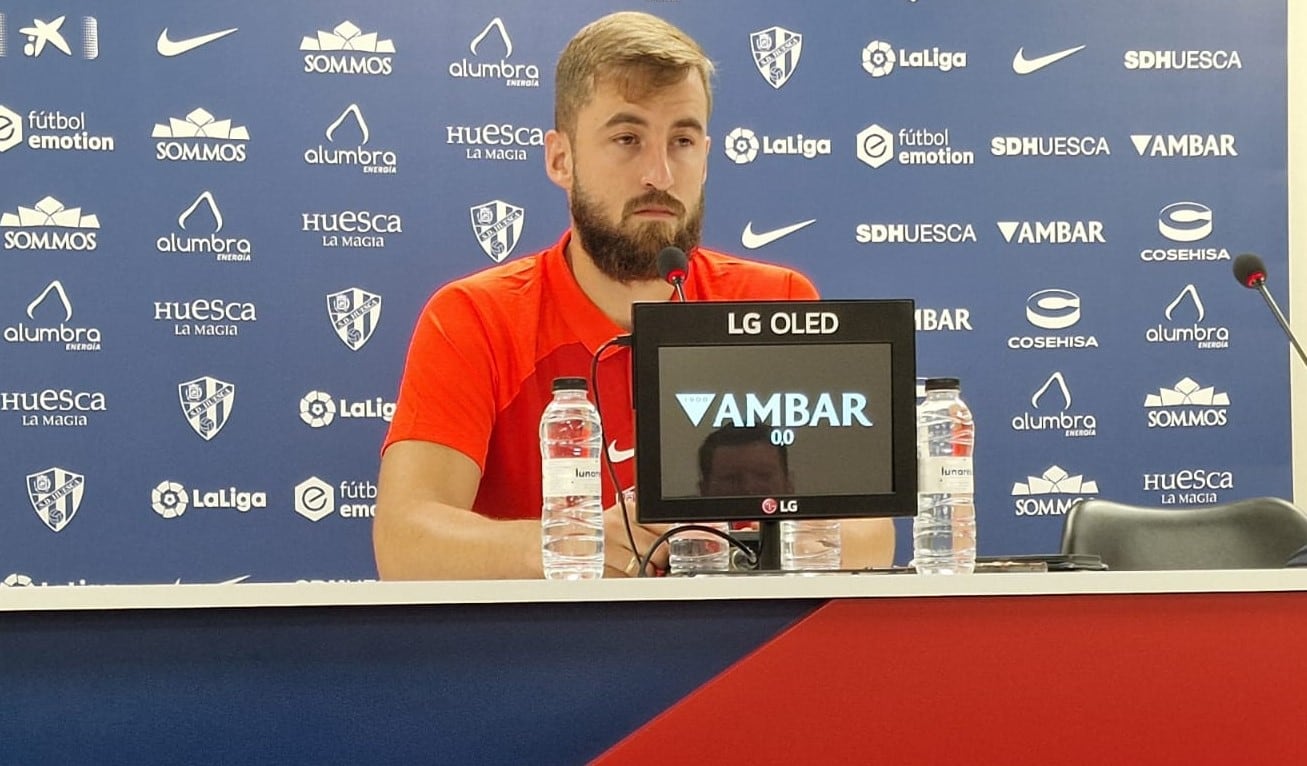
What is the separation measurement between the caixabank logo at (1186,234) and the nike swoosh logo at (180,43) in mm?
2398

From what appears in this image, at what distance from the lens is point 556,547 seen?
1.50 m

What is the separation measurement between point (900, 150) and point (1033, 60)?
1.40ft

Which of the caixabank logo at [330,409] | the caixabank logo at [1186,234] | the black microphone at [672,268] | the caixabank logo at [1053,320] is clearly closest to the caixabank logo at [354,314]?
the caixabank logo at [330,409]

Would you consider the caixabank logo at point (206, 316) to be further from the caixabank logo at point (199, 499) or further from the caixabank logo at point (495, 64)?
the caixabank logo at point (495, 64)

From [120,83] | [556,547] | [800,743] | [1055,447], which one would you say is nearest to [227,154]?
[120,83]

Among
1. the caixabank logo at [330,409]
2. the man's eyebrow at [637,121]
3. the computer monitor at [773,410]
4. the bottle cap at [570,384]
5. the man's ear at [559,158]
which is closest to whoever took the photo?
the computer monitor at [773,410]

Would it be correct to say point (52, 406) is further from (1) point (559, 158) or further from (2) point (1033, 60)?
(2) point (1033, 60)

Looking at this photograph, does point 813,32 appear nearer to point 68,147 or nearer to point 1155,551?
point 1155,551

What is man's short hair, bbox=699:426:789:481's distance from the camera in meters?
1.36

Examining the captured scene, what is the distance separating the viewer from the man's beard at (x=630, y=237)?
2.76m

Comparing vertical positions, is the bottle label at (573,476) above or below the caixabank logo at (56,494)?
above

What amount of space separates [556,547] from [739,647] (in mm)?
393

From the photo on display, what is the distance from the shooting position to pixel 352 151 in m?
3.11

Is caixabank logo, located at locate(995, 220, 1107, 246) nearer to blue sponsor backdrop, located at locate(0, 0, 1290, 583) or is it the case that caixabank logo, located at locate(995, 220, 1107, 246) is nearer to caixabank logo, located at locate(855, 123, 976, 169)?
blue sponsor backdrop, located at locate(0, 0, 1290, 583)
